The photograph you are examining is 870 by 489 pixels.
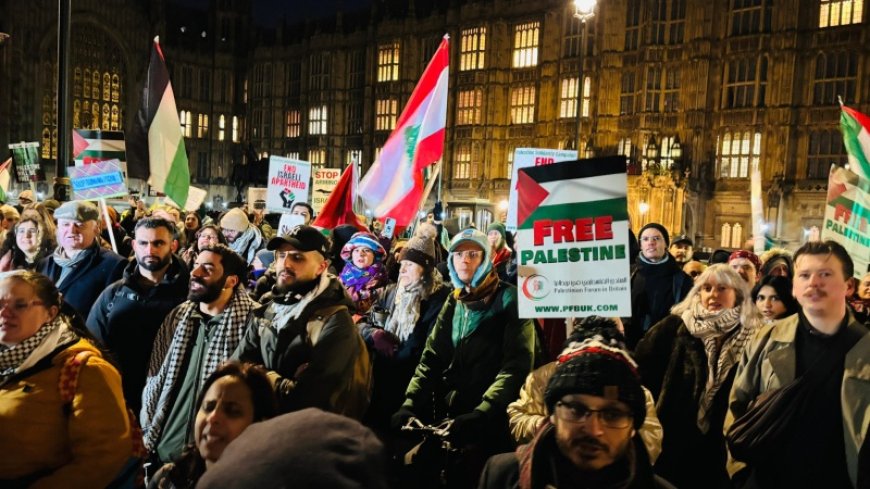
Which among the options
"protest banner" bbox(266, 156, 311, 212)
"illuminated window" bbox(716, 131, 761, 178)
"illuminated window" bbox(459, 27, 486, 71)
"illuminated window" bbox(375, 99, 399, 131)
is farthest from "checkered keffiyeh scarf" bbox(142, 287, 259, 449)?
"illuminated window" bbox(375, 99, 399, 131)

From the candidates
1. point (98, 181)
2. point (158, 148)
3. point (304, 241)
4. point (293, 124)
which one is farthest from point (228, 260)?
point (293, 124)

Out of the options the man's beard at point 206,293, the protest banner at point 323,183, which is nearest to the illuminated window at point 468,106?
the protest banner at point 323,183

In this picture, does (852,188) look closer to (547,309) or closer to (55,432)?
(547,309)

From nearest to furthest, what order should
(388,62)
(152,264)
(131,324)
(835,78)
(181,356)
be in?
(181,356) → (131,324) → (152,264) → (835,78) → (388,62)

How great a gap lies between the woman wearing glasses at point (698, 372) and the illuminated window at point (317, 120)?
140 ft

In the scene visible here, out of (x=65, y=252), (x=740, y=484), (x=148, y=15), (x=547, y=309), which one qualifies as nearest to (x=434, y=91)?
(x=65, y=252)

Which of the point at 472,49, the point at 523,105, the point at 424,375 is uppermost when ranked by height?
the point at 472,49

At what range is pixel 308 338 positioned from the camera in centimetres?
365

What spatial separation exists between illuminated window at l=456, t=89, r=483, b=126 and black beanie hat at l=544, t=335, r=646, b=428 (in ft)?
119

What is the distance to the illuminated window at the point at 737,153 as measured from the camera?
99.2 feet

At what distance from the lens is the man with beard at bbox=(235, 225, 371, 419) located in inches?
138

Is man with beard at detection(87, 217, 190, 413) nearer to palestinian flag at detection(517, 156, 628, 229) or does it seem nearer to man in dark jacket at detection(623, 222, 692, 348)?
palestinian flag at detection(517, 156, 628, 229)

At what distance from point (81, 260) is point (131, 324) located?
124 centimetres

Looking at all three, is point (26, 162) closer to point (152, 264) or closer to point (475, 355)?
point (152, 264)
